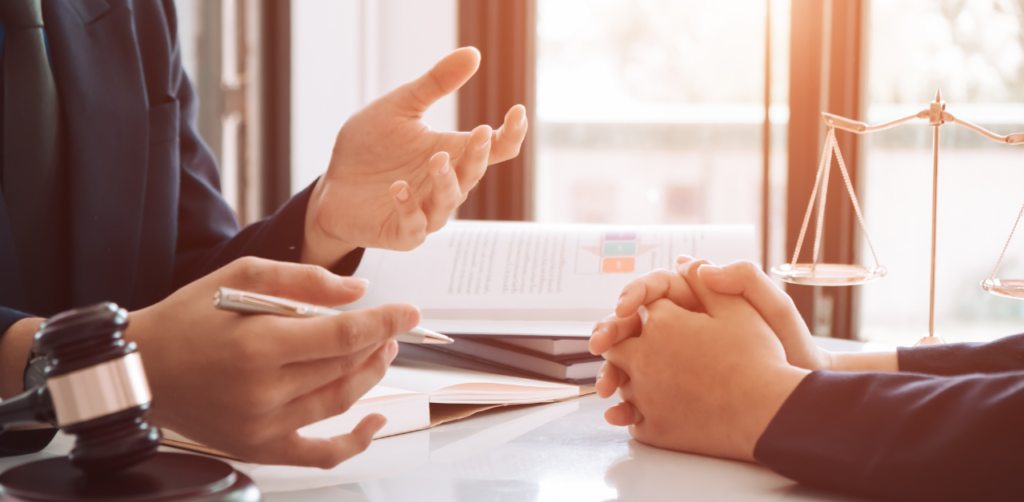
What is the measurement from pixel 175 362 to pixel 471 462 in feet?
0.68

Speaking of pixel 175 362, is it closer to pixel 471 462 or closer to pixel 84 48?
pixel 471 462

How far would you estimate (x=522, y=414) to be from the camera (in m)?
0.70

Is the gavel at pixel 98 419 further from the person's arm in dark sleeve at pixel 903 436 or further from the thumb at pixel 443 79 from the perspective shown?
the thumb at pixel 443 79

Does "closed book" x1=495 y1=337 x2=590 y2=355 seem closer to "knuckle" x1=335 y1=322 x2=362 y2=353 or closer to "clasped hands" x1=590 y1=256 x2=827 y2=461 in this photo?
"clasped hands" x1=590 y1=256 x2=827 y2=461

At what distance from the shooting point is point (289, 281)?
48 centimetres

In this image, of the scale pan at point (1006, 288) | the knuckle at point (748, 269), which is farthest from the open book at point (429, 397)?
the scale pan at point (1006, 288)

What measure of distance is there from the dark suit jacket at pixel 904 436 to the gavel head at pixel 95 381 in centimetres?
37

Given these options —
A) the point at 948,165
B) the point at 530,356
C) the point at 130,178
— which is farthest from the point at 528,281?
the point at 948,165

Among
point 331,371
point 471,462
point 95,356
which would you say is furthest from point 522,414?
point 95,356

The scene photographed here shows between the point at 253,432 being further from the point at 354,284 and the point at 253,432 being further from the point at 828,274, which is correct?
the point at 828,274

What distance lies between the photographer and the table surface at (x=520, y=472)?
0.50 metres

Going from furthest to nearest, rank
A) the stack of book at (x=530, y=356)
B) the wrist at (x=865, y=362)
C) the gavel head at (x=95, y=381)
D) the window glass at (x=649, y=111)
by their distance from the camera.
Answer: the window glass at (x=649, y=111) < the stack of book at (x=530, y=356) < the wrist at (x=865, y=362) < the gavel head at (x=95, y=381)

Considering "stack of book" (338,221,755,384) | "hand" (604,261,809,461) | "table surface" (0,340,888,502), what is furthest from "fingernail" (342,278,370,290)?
"stack of book" (338,221,755,384)

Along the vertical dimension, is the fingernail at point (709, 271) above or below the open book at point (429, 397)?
above
